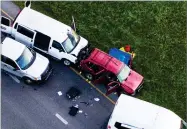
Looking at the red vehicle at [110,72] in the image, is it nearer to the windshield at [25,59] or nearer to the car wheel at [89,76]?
the car wheel at [89,76]

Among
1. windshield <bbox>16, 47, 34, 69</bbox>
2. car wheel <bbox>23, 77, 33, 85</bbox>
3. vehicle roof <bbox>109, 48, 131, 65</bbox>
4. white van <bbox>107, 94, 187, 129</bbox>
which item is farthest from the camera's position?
vehicle roof <bbox>109, 48, 131, 65</bbox>

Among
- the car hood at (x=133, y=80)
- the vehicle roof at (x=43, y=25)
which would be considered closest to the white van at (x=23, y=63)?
the vehicle roof at (x=43, y=25)

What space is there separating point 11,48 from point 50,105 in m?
3.70

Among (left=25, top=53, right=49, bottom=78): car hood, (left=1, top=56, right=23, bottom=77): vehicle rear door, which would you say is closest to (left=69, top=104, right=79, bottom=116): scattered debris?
(left=25, top=53, right=49, bottom=78): car hood

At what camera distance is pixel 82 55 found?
24.1m

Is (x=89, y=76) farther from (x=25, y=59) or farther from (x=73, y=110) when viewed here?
(x=25, y=59)

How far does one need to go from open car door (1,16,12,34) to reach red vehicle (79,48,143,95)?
15.3 ft

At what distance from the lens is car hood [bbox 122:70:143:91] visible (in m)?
23.3

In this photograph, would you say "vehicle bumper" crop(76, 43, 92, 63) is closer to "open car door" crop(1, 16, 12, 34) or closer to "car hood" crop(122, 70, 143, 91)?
"car hood" crop(122, 70, 143, 91)

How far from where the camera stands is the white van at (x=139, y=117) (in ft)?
64.5

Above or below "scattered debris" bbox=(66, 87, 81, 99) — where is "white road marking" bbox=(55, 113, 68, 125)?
below

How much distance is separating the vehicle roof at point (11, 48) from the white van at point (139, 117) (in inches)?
249

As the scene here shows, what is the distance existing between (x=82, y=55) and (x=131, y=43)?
3764 millimetres

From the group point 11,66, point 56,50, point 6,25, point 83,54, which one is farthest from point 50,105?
point 6,25
